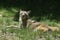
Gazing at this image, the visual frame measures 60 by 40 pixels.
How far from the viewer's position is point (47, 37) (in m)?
8.80

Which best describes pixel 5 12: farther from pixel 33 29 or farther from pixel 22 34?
pixel 22 34

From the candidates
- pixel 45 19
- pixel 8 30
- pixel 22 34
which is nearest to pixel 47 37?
pixel 22 34

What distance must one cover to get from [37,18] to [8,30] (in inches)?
122

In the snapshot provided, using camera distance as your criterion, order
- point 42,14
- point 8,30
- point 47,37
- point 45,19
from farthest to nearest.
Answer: point 42,14 → point 45,19 → point 8,30 → point 47,37

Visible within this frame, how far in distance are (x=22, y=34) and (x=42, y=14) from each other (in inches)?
168

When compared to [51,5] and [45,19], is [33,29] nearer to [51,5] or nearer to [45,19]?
[45,19]

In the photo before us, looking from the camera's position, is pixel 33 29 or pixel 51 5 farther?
pixel 51 5

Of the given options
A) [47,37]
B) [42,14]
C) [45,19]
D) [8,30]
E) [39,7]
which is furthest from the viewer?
[39,7]

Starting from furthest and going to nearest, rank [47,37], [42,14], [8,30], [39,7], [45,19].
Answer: [39,7] < [42,14] < [45,19] < [8,30] < [47,37]

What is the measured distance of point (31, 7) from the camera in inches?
557

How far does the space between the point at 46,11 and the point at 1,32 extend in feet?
15.3

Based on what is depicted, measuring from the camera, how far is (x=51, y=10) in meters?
13.6

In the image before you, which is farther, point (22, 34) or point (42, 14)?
point (42, 14)

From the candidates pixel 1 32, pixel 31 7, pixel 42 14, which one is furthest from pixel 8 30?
pixel 31 7
